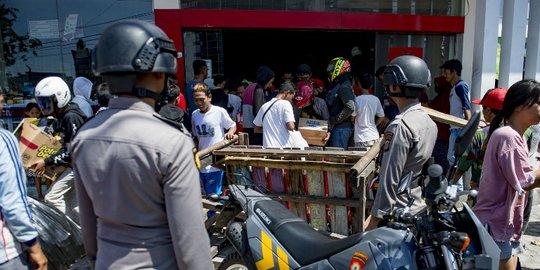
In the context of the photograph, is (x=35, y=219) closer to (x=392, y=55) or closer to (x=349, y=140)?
(x=349, y=140)

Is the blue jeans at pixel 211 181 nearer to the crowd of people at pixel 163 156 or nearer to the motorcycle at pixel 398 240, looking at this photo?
the crowd of people at pixel 163 156

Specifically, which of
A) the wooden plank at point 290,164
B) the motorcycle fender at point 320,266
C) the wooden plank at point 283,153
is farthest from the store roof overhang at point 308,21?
the motorcycle fender at point 320,266

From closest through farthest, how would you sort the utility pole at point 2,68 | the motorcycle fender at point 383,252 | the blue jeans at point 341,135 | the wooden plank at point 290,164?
1. the motorcycle fender at point 383,252
2. the wooden plank at point 290,164
3. the blue jeans at point 341,135
4. the utility pole at point 2,68

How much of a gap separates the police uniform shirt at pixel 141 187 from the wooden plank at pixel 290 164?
1761 mm

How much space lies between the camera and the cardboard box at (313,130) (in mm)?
5426

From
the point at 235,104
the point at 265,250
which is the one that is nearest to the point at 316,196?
the point at 265,250

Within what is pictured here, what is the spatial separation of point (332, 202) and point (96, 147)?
2.12 m

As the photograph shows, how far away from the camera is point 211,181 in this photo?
16.2 ft

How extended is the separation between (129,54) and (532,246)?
15.4 feet

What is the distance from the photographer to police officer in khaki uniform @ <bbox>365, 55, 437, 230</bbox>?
8.52ft

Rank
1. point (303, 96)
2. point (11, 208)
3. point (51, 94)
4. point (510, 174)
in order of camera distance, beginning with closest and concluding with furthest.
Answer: point (11, 208) < point (510, 174) < point (51, 94) < point (303, 96)

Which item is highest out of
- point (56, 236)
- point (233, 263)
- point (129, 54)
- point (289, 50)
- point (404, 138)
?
point (289, 50)

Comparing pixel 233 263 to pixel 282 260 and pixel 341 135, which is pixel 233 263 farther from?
pixel 341 135

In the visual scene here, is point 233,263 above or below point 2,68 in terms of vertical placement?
below
